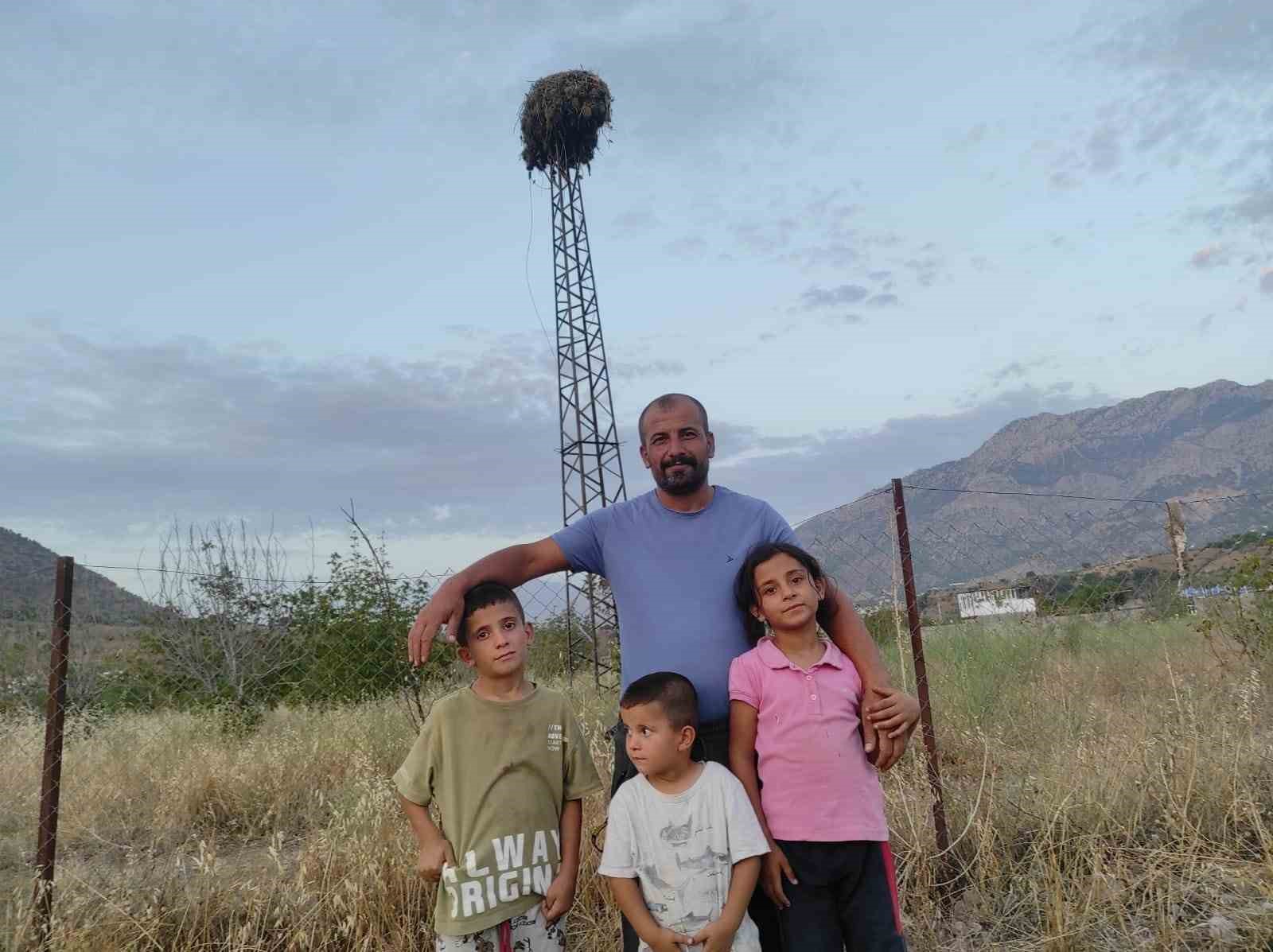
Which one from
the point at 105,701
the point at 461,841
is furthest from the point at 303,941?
the point at 105,701

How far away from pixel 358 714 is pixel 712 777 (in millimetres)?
5466

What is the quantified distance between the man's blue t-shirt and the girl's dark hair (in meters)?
0.03

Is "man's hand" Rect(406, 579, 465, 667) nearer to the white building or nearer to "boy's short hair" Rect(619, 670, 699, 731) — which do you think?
"boy's short hair" Rect(619, 670, 699, 731)

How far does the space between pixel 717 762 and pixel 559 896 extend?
58 cm

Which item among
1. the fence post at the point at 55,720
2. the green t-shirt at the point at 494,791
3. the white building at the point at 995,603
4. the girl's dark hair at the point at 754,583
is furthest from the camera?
the white building at the point at 995,603

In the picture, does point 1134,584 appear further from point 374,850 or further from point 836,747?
point 374,850

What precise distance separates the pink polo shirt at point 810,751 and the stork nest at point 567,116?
18372mm

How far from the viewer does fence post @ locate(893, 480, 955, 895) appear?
3.95 metres

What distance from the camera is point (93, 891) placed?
3488 mm

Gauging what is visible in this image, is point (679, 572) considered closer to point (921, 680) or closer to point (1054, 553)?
point (921, 680)

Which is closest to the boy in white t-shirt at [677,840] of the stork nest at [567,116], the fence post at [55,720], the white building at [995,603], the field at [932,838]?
the field at [932,838]

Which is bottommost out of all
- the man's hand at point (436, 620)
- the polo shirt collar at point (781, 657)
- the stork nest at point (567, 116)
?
the polo shirt collar at point (781, 657)

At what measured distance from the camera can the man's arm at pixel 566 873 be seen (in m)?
2.33

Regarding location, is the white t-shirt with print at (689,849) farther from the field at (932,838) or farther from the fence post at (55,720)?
the fence post at (55,720)
